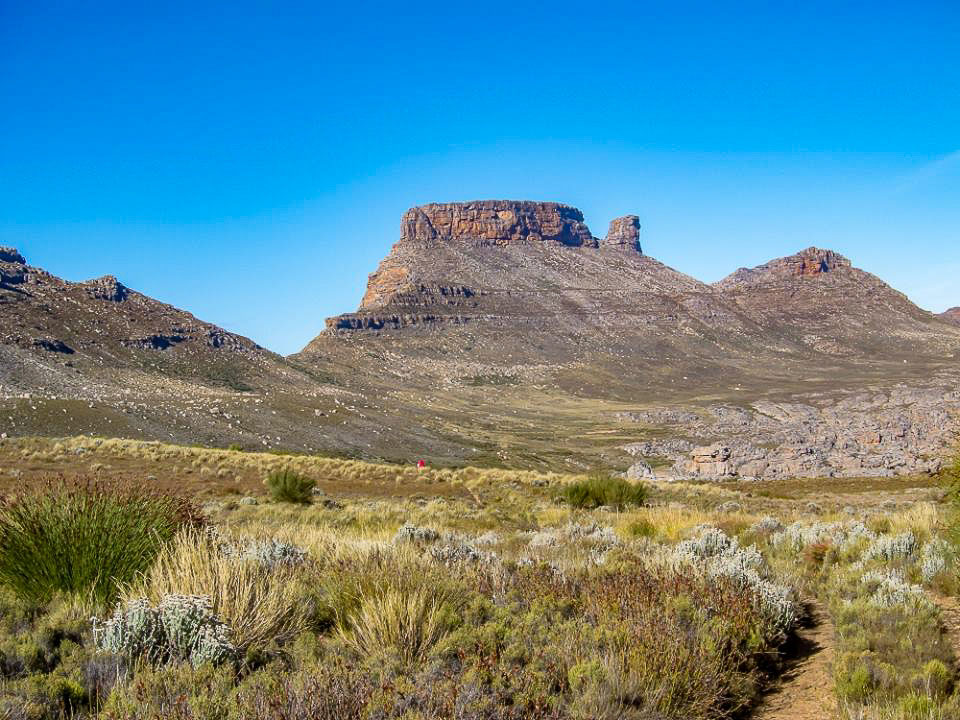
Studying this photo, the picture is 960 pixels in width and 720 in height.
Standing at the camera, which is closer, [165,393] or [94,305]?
[165,393]

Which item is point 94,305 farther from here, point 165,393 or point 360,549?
point 360,549

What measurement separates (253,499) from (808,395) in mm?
107960

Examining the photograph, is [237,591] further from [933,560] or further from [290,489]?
[290,489]

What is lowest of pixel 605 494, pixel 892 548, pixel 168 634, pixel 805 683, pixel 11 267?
pixel 605 494

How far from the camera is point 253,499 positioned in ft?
61.8

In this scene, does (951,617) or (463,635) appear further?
(951,617)

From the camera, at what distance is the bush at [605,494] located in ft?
64.6

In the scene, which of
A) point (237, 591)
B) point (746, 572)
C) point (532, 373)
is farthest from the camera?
point (532, 373)

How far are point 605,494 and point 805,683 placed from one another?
15122mm

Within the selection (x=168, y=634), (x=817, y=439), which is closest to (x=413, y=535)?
(x=168, y=634)

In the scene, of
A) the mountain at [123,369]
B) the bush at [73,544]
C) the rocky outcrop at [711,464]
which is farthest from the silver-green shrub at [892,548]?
the mountain at [123,369]

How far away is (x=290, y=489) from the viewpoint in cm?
1947

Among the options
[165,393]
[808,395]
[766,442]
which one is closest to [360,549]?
[766,442]

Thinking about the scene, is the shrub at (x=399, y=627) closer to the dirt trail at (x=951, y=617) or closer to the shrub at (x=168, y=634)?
the shrub at (x=168, y=634)
